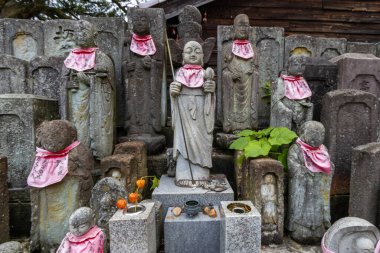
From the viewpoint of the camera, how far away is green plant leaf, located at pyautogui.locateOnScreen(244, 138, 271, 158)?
3.43 meters

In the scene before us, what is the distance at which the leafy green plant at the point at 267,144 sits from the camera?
348cm

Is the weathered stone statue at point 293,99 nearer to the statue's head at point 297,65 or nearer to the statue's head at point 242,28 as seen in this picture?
the statue's head at point 297,65

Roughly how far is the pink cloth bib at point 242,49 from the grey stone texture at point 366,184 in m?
2.27

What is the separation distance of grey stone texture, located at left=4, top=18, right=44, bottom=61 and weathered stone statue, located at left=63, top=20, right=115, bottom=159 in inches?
93.2

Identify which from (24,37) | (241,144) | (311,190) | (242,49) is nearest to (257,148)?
(241,144)

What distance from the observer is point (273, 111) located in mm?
4176

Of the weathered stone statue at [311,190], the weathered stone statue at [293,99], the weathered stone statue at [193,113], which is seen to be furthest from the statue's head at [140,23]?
the weathered stone statue at [311,190]

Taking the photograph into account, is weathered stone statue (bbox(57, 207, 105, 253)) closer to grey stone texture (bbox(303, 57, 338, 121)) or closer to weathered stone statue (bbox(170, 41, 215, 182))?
weathered stone statue (bbox(170, 41, 215, 182))

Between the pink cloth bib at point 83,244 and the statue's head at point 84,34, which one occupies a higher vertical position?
the statue's head at point 84,34

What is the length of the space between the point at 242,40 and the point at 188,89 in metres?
1.65

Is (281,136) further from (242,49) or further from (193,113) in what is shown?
(242,49)

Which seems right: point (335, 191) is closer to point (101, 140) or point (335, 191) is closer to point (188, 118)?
point (188, 118)

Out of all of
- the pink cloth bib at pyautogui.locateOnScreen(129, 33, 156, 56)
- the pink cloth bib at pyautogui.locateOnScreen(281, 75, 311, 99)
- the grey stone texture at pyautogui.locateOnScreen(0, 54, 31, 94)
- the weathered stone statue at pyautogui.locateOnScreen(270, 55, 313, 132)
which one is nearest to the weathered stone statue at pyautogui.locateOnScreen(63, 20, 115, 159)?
the pink cloth bib at pyautogui.locateOnScreen(129, 33, 156, 56)

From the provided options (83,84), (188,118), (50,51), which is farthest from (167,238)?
(50,51)
